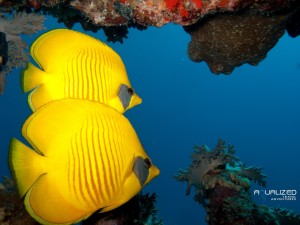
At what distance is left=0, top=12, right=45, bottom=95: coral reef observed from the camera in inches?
140

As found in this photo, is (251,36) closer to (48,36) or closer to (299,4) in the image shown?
(299,4)

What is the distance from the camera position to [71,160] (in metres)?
1.24

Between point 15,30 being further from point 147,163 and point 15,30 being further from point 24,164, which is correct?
point 147,163

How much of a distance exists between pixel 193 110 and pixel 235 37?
237 ft

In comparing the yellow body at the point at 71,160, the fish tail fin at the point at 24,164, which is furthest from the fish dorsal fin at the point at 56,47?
the fish tail fin at the point at 24,164

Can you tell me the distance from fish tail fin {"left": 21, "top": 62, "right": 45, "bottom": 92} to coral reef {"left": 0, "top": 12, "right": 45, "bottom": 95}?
89.7 inches

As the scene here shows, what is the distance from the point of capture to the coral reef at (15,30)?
356 cm

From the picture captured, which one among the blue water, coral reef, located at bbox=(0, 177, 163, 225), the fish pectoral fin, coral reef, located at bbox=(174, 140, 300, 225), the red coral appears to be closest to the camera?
the fish pectoral fin

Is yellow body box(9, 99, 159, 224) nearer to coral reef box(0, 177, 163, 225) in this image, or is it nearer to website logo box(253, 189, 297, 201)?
coral reef box(0, 177, 163, 225)

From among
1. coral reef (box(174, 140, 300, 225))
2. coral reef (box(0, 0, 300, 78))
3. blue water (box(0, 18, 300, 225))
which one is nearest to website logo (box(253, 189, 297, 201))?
coral reef (box(174, 140, 300, 225))

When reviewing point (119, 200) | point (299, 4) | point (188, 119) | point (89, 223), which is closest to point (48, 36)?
point (119, 200)

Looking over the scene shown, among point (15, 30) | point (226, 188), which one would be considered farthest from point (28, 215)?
point (15, 30)

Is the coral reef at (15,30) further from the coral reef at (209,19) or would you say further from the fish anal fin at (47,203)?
the fish anal fin at (47,203)

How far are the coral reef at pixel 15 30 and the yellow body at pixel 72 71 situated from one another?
2266 millimetres
